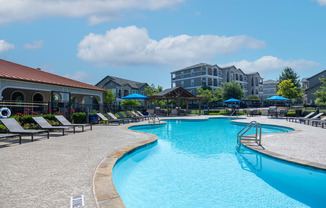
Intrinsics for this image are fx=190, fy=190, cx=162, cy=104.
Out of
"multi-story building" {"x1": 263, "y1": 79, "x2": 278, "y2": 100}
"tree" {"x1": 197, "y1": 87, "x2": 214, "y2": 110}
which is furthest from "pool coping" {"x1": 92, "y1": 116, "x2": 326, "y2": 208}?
"multi-story building" {"x1": 263, "y1": 79, "x2": 278, "y2": 100}

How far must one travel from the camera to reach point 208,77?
163 ft

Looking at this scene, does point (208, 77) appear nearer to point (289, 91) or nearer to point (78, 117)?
point (289, 91)

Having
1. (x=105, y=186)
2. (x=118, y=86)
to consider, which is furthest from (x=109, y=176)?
(x=118, y=86)

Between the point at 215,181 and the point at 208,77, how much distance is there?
47.2m

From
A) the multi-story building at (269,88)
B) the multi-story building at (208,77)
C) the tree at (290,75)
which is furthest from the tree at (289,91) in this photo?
the multi-story building at (269,88)

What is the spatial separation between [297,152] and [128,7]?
40.9 ft

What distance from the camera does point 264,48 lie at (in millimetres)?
20125

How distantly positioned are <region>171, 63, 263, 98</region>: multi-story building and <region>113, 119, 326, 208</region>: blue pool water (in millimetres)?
44335

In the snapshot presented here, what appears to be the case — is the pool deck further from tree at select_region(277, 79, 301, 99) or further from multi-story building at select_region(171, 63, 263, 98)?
multi-story building at select_region(171, 63, 263, 98)

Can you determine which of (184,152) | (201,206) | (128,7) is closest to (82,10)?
(128,7)

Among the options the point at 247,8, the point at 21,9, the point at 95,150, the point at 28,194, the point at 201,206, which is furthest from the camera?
the point at 247,8

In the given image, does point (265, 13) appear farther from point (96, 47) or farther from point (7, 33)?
point (7, 33)

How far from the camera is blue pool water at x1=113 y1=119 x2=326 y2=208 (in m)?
3.72

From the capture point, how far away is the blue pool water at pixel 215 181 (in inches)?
146
